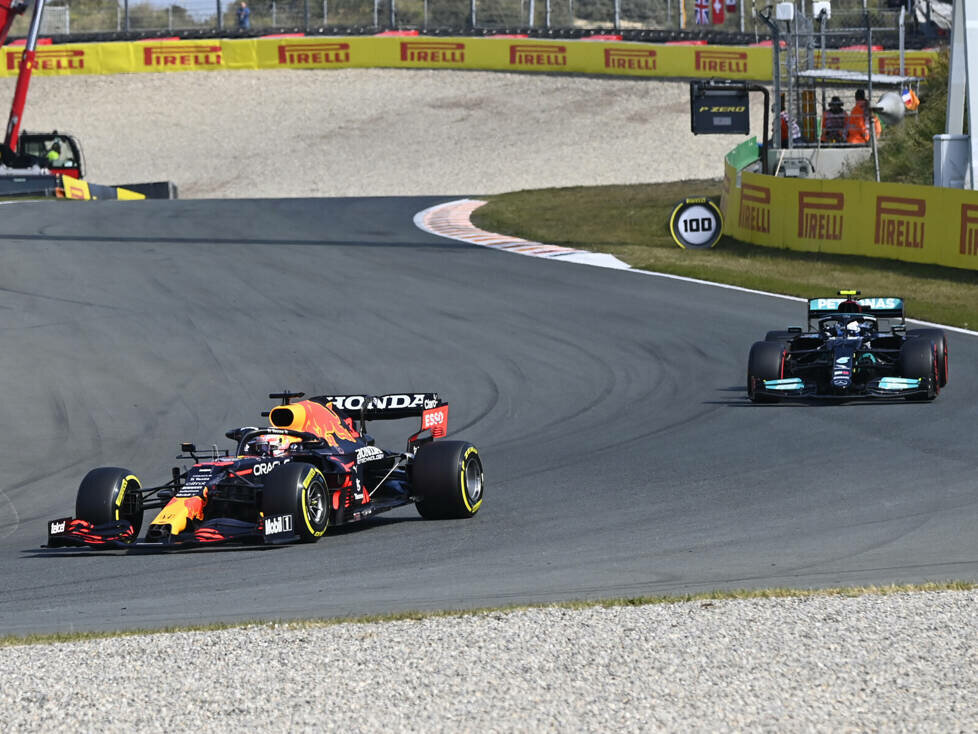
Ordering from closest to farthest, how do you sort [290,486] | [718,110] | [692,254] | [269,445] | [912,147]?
[290,486] < [269,445] < [692,254] < [718,110] < [912,147]

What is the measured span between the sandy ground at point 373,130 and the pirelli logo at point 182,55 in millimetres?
572

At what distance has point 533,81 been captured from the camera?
182ft

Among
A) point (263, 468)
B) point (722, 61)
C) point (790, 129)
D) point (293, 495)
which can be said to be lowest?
point (293, 495)

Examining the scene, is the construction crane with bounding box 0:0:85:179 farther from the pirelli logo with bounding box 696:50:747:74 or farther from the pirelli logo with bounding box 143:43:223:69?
the pirelli logo with bounding box 696:50:747:74

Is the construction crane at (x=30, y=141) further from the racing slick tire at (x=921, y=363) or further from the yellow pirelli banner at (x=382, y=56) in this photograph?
the racing slick tire at (x=921, y=363)

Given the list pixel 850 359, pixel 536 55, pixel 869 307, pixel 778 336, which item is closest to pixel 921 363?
pixel 850 359

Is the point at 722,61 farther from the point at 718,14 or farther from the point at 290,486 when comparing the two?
the point at 290,486

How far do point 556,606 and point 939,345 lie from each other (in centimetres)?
890

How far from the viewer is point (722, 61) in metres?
52.2

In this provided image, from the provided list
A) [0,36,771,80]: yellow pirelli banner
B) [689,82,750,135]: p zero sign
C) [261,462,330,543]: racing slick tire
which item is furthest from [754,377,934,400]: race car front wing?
[0,36,771,80]: yellow pirelli banner

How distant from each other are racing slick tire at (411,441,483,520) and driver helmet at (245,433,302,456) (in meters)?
0.97

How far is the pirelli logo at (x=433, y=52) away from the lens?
2258 inches

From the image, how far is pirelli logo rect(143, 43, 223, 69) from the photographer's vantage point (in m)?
59.2

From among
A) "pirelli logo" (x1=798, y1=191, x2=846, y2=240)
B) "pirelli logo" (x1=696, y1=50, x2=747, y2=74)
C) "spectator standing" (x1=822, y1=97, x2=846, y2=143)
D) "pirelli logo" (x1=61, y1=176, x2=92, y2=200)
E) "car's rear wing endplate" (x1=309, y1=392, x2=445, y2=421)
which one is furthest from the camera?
"pirelli logo" (x1=696, y1=50, x2=747, y2=74)
